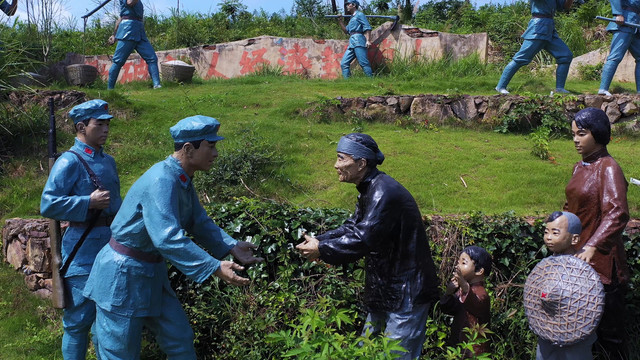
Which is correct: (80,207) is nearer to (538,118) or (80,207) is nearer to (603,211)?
(603,211)

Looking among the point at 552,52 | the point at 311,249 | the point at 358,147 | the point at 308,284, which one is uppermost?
the point at 552,52

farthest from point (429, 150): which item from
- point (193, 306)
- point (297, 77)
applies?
point (297, 77)

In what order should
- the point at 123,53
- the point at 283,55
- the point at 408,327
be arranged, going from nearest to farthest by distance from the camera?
the point at 408,327
the point at 123,53
the point at 283,55

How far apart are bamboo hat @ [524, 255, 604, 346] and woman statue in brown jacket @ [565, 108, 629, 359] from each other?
0.60 feet

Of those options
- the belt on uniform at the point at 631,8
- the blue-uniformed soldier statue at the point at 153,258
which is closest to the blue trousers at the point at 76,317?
the blue-uniformed soldier statue at the point at 153,258

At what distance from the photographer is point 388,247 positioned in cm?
331

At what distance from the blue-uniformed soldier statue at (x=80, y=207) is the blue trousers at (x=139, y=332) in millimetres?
663

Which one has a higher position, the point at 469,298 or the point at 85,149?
the point at 85,149

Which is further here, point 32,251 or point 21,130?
point 21,130

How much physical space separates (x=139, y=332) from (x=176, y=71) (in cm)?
954

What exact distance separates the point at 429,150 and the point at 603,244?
164 inches

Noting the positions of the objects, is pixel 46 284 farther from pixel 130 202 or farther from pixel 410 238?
pixel 410 238

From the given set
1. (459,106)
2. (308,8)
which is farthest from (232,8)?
(459,106)

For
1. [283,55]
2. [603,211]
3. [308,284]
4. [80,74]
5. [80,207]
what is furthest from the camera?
[283,55]
